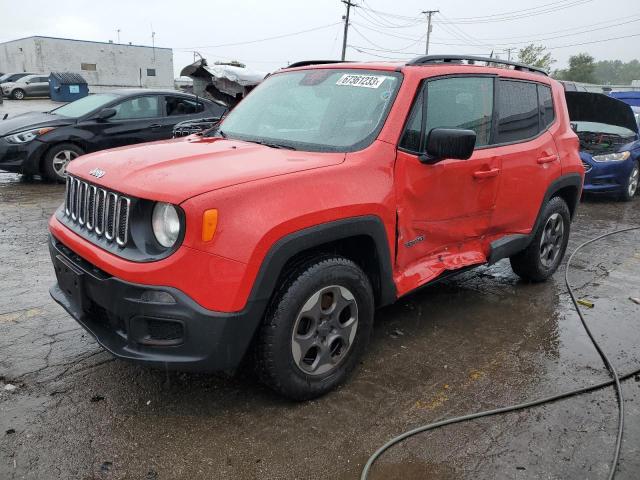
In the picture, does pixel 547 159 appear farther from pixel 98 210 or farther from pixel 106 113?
pixel 106 113

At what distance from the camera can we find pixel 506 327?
3.97m

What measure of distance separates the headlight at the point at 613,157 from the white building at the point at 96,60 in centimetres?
4695

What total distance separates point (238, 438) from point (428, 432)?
973mm

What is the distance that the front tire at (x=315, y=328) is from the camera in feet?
8.46

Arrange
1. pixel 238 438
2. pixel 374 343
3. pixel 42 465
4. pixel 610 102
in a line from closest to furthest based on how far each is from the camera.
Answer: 1. pixel 42 465
2. pixel 238 438
3. pixel 374 343
4. pixel 610 102

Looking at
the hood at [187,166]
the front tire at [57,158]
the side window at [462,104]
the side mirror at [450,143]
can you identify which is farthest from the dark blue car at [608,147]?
the front tire at [57,158]

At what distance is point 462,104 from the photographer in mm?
3605

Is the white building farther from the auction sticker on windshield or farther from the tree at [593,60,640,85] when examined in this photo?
the tree at [593,60,640,85]

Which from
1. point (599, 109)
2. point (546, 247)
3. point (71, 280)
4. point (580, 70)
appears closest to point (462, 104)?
point (546, 247)

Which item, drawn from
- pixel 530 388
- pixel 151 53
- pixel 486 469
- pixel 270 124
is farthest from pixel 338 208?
pixel 151 53

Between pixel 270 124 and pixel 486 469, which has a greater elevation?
pixel 270 124

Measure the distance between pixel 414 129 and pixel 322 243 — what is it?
104cm

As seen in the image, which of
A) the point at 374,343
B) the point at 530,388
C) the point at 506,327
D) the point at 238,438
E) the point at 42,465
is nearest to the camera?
the point at 42,465

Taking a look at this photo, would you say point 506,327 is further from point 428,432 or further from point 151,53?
point 151,53
